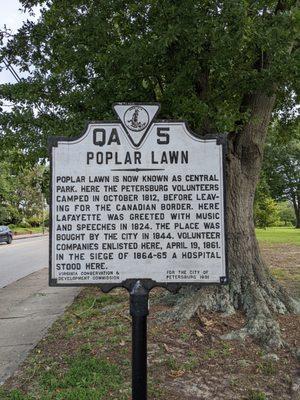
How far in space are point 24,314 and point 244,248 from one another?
380cm

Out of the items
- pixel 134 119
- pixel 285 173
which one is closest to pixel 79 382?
pixel 134 119

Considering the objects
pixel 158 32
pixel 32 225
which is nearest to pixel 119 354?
pixel 158 32

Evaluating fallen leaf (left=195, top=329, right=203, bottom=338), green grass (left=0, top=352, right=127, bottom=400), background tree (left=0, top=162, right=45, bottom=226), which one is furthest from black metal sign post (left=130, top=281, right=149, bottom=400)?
background tree (left=0, top=162, right=45, bottom=226)

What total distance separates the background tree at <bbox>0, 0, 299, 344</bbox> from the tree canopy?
0.05ft

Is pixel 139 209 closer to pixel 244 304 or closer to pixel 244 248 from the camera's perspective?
pixel 244 304

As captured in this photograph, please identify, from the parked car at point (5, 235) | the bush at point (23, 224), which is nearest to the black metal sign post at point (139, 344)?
the parked car at point (5, 235)

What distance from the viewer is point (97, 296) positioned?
8.79m

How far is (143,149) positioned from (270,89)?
3533 mm

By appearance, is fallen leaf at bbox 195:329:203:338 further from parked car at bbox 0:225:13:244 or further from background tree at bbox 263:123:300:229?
background tree at bbox 263:123:300:229

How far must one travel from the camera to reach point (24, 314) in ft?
26.3

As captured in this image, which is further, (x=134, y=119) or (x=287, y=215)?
(x=287, y=215)

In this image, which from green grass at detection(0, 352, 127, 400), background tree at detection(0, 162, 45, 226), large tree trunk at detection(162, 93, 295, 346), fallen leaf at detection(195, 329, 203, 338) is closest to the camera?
green grass at detection(0, 352, 127, 400)

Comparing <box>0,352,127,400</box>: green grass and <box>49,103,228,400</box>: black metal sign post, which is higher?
<box>49,103,228,400</box>: black metal sign post

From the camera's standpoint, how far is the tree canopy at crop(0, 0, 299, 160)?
5.24 metres
